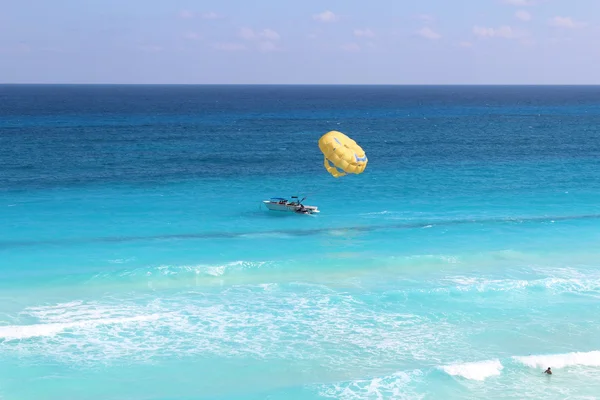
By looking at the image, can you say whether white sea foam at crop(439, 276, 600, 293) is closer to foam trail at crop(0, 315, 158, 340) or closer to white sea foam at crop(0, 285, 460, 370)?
white sea foam at crop(0, 285, 460, 370)

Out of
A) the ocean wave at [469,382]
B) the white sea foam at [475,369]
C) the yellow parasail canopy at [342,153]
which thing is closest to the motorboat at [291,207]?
the yellow parasail canopy at [342,153]

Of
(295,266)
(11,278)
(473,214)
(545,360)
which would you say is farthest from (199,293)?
(473,214)

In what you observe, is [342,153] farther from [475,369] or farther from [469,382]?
[469,382]

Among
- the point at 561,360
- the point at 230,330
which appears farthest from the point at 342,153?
the point at 561,360

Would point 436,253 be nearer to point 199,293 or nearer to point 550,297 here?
point 550,297

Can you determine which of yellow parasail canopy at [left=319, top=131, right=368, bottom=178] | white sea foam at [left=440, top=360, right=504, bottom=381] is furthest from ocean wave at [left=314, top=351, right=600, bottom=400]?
yellow parasail canopy at [left=319, top=131, right=368, bottom=178]

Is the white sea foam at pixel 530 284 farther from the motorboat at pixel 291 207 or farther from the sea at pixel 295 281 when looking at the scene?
the motorboat at pixel 291 207
